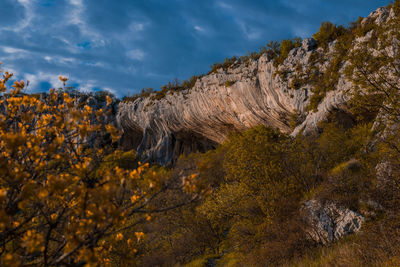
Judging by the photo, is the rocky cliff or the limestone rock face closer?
the limestone rock face

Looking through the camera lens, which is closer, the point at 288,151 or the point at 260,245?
the point at 260,245

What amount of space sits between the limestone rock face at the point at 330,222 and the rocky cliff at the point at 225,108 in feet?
35.0

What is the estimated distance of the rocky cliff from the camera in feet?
101

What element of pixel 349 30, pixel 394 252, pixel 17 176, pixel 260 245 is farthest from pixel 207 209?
pixel 349 30

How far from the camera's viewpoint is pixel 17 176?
2418mm

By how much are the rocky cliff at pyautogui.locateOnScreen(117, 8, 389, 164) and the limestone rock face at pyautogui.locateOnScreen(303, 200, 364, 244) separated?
10680 millimetres

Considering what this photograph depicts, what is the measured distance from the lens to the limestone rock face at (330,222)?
11.4 metres

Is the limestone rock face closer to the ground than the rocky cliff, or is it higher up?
closer to the ground

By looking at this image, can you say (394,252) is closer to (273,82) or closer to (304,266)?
(304,266)

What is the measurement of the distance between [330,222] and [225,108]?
31644mm

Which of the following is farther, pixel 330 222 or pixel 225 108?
pixel 225 108

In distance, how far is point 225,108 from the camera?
4238cm

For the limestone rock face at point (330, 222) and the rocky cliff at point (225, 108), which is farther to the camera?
→ the rocky cliff at point (225, 108)

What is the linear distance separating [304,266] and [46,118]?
30.1 ft
